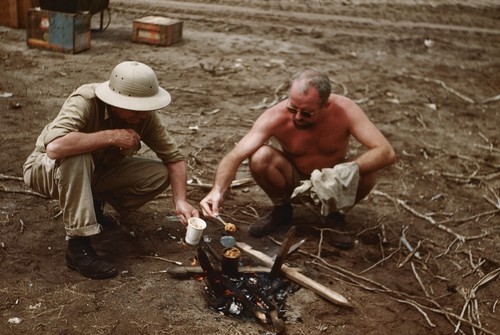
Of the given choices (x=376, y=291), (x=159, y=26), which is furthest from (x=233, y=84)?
(x=376, y=291)

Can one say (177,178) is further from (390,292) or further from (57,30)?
(57,30)

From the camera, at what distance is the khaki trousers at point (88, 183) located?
390 centimetres

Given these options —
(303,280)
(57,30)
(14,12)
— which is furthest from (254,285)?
(14,12)

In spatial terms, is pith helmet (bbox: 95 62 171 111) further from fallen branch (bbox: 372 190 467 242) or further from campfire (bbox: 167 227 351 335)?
fallen branch (bbox: 372 190 467 242)

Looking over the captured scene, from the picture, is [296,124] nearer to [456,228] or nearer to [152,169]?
[152,169]

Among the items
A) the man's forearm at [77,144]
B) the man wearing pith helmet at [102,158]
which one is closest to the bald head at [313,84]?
the man wearing pith helmet at [102,158]

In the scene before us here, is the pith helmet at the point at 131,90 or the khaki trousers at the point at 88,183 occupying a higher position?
the pith helmet at the point at 131,90

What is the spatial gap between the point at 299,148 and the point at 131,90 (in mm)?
1665

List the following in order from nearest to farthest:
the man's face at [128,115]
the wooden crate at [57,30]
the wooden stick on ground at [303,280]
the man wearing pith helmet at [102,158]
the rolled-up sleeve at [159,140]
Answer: the man wearing pith helmet at [102,158] < the man's face at [128,115] < the wooden stick on ground at [303,280] < the rolled-up sleeve at [159,140] < the wooden crate at [57,30]

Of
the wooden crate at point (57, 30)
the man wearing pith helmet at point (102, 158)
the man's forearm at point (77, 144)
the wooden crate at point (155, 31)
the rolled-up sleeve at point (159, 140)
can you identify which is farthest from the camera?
the wooden crate at point (155, 31)

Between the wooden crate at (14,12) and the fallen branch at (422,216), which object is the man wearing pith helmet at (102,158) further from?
the wooden crate at (14,12)

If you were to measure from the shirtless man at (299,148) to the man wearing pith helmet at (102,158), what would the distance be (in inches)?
22.4

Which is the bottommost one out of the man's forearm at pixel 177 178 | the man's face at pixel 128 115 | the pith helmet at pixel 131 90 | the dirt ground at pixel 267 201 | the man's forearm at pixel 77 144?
the dirt ground at pixel 267 201

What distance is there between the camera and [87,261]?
13.4 ft
